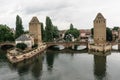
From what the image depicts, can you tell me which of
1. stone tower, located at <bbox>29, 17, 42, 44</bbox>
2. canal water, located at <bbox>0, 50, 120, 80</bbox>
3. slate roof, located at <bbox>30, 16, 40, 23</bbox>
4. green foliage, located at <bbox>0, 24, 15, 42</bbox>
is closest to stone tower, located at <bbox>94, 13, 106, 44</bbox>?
stone tower, located at <bbox>29, 17, 42, 44</bbox>

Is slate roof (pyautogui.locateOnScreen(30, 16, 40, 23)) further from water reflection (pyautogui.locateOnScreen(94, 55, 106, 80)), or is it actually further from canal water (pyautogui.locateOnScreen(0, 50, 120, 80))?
water reflection (pyautogui.locateOnScreen(94, 55, 106, 80))

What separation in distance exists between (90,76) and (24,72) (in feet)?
38.3

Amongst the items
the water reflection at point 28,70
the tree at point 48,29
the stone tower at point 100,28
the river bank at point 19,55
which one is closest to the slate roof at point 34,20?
the tree at point 48,29

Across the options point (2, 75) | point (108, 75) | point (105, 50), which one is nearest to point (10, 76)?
point (2, 75)

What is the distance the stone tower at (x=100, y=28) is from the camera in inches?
2675

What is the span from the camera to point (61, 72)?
37.7m

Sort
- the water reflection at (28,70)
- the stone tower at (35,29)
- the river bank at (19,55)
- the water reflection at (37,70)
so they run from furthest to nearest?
the stone tower at (35,29) → the river bank at (19,55) → the water reflection at (37,70) → the water reflection at (28,70)

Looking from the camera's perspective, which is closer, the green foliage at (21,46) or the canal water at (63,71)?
the canal water at (63,71)

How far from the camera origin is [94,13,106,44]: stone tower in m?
67.9

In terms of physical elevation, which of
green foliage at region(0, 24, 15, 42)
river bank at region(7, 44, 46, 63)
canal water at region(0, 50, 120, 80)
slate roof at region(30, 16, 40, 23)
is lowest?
canal water at region(0, 50, 120, 80)

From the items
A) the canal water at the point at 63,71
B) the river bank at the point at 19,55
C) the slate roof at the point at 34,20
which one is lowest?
the canal water at the point at 63,71

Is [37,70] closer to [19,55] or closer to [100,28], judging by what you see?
[19,55]

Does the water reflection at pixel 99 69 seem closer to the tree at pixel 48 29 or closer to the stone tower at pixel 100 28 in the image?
the stone tower at pixel 100 28

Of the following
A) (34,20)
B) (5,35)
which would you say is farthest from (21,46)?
(5,35)
